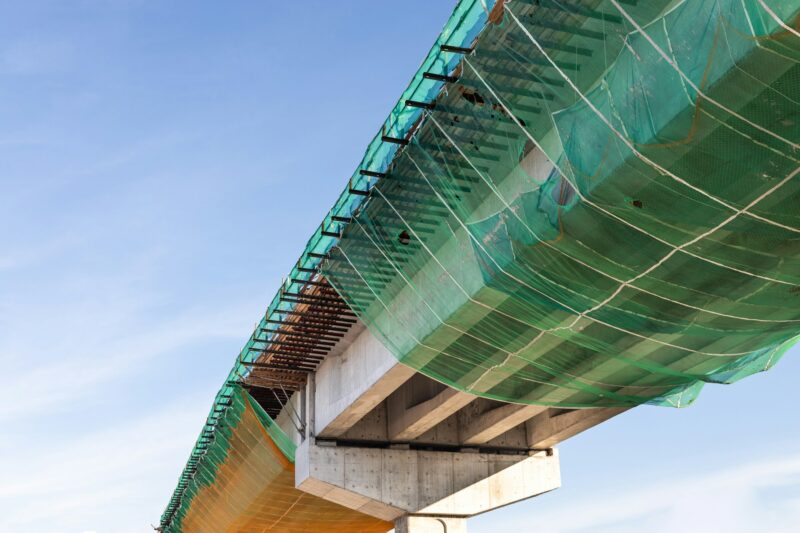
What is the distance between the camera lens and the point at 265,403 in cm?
3247

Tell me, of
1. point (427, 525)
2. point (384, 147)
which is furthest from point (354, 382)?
point (384, 147)

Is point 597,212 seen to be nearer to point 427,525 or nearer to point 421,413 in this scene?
point 421,413

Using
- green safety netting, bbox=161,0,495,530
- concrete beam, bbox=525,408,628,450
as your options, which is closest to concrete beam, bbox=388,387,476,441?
concrete beam, bbox=525,408,628,450

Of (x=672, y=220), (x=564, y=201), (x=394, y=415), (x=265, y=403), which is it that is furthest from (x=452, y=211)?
(x=265, y=403)

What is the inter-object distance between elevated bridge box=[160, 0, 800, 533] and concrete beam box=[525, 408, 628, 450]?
132 millimetres

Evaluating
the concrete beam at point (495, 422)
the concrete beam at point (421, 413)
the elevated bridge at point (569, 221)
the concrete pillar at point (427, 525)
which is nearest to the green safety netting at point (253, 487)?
the concrete beam at point (421, 413)

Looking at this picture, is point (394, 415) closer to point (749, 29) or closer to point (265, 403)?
point (265, 403)

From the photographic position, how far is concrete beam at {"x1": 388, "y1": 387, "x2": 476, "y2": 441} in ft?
76.7

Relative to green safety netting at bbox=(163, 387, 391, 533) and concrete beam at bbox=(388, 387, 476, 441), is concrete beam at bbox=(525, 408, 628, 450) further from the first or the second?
green safety netting at bbox=(163, 387, 391, 533)

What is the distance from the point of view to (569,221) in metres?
14.0

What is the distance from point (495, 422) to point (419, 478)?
2940 mm

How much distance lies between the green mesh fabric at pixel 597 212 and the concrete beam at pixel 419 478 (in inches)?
295

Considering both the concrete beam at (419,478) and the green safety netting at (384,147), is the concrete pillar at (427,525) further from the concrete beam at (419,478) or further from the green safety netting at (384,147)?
the green safety netting at (384,147)

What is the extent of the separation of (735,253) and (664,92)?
111 inches
